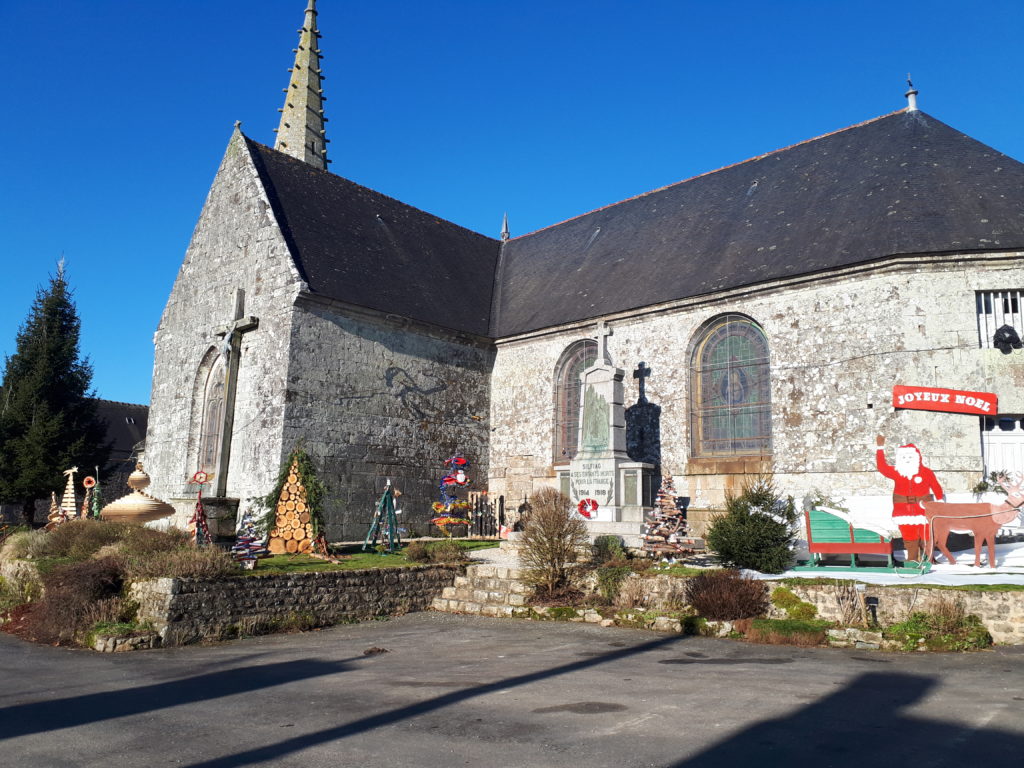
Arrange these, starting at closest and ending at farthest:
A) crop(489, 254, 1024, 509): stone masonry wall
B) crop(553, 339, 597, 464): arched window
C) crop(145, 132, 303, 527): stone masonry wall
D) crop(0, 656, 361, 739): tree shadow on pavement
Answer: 1. crop(0, 656, 361, 739): tree shadow on pavement
2. crop(489, 254, 1024, 509): stone masonry wall
3. crop(145, 132, 303, 527): stone masonry wall
4. crop(553, 339, 597, 464): arched window

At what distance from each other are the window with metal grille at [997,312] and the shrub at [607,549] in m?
7.30

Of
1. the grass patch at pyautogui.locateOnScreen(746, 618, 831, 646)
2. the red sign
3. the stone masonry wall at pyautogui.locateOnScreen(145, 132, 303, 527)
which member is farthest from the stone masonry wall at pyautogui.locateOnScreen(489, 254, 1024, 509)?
the stone masonry wall at pyautogui.locateOnScreen(145, 132, 303, 527)

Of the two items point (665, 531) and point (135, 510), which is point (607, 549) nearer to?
point (665, 531)

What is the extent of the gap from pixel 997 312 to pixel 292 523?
13.6m

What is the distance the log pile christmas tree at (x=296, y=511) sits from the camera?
14148mm

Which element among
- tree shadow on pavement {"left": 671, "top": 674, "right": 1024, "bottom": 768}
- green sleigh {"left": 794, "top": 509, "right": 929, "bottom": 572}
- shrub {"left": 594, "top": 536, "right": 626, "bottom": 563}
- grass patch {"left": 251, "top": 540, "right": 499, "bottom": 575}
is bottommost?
tree shadow on pavement {"left": 671, "top": 674, "right": 1024, "bottom": 768}

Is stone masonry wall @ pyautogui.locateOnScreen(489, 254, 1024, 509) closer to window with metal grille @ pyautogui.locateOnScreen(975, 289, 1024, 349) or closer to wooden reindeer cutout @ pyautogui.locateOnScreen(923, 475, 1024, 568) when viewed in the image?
window with metal grille @ pyautogui.locateOnScreen(975, 289, 1024, 349)

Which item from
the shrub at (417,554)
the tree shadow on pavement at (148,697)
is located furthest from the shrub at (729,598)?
the shrub at (417,554)

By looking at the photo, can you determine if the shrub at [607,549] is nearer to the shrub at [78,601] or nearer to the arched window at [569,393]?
the arched window at [569,393]

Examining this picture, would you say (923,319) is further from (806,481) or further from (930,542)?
(930,542)

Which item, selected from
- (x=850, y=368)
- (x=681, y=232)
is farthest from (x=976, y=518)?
(x=681, y=232)

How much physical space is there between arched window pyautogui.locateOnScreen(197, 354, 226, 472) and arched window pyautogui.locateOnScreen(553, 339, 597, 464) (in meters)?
8.31

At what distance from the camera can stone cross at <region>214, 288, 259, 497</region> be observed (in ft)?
44.0

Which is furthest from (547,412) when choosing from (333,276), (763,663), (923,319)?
(763,663)
